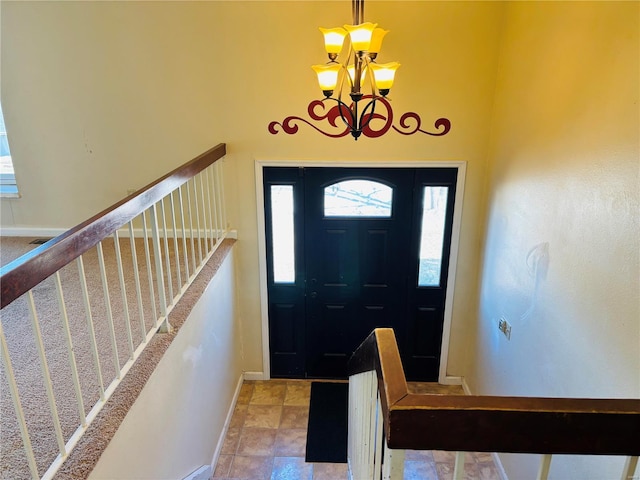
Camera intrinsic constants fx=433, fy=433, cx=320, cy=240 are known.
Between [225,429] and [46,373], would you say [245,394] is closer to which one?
[225,429]

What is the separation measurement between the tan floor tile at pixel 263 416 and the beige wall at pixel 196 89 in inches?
69.7

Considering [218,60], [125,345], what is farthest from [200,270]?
[218,60]

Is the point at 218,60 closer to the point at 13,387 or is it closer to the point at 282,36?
the point at 282,36

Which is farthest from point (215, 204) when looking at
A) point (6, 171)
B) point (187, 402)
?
point (6, 171)

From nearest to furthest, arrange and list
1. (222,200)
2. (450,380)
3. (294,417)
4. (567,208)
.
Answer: (567,208), (222,200), (294,417), (450,380)

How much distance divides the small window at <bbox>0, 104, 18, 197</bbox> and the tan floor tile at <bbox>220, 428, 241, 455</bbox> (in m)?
2.85

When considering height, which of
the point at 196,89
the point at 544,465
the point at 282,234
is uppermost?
the point at 196,89

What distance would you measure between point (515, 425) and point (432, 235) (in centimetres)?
337

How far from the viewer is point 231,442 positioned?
12.3 feet

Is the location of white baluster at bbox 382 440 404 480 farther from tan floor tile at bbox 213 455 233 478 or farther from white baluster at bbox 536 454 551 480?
tan floor tile at bbox 213 455 233 478

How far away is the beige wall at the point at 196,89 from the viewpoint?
3434mm

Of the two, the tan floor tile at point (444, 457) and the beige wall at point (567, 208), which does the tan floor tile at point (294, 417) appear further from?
the beige wall at point (567, 208)

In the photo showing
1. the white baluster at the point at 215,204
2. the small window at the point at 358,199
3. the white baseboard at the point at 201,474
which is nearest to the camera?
the white baseboard at the point at 201,474

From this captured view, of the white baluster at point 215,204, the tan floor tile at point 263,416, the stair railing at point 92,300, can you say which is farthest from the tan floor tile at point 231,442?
the white baluster at point 215,204
